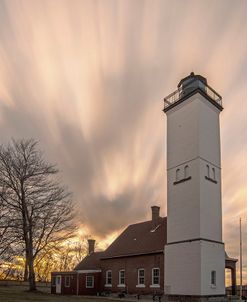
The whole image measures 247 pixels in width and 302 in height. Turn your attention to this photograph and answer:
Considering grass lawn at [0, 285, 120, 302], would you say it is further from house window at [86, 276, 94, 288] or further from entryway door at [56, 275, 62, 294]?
entryway door at [56, 275, 62, 294]

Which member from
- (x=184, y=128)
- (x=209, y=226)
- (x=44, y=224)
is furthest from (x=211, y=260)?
(x=44, y=224)

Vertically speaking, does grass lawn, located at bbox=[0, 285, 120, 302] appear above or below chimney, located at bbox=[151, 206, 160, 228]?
below

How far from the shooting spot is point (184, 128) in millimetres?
30078

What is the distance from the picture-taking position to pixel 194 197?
27359 millimetres

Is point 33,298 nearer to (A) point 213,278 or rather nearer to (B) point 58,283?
(A) point 213,278

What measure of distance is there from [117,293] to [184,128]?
53.2 ft

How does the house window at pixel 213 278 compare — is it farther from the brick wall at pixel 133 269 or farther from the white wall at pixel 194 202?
the brick wall at pixel 133 269

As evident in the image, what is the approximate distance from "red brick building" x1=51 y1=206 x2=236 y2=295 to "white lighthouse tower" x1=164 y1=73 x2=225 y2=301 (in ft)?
8.08

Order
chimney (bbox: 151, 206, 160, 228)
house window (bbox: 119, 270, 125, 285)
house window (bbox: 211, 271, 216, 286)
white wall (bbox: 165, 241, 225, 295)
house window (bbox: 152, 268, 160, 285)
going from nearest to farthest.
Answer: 1. white wall (bbox: 165, 241, 225, 295)
2. house window (bbox: 211, 271, 216, 286)
3. house window (bbox: 152, 268, 160, 285)
4. house window (bbox: 119, 270, 125, 285)
5. chimney (bbox: 151, 206, 160, 228)

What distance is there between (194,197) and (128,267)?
1071 centimetres

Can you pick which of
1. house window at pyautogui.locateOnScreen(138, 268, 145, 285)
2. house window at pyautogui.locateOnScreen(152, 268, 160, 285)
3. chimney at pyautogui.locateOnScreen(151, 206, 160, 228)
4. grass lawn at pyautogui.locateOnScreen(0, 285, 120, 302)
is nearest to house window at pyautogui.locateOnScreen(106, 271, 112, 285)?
house window at pyautogui.locateOnScreen(138, 268, 145, 285)

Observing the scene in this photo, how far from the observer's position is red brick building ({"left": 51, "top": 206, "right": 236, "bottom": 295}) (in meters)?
31.0

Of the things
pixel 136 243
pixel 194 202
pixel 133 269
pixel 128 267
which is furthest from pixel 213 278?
pixel 136 243

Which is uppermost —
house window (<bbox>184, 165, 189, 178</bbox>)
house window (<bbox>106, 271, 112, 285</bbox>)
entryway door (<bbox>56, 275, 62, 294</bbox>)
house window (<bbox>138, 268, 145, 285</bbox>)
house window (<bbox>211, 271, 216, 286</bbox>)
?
house window (<bbox>184, 165, 189, 178</bbox>)
